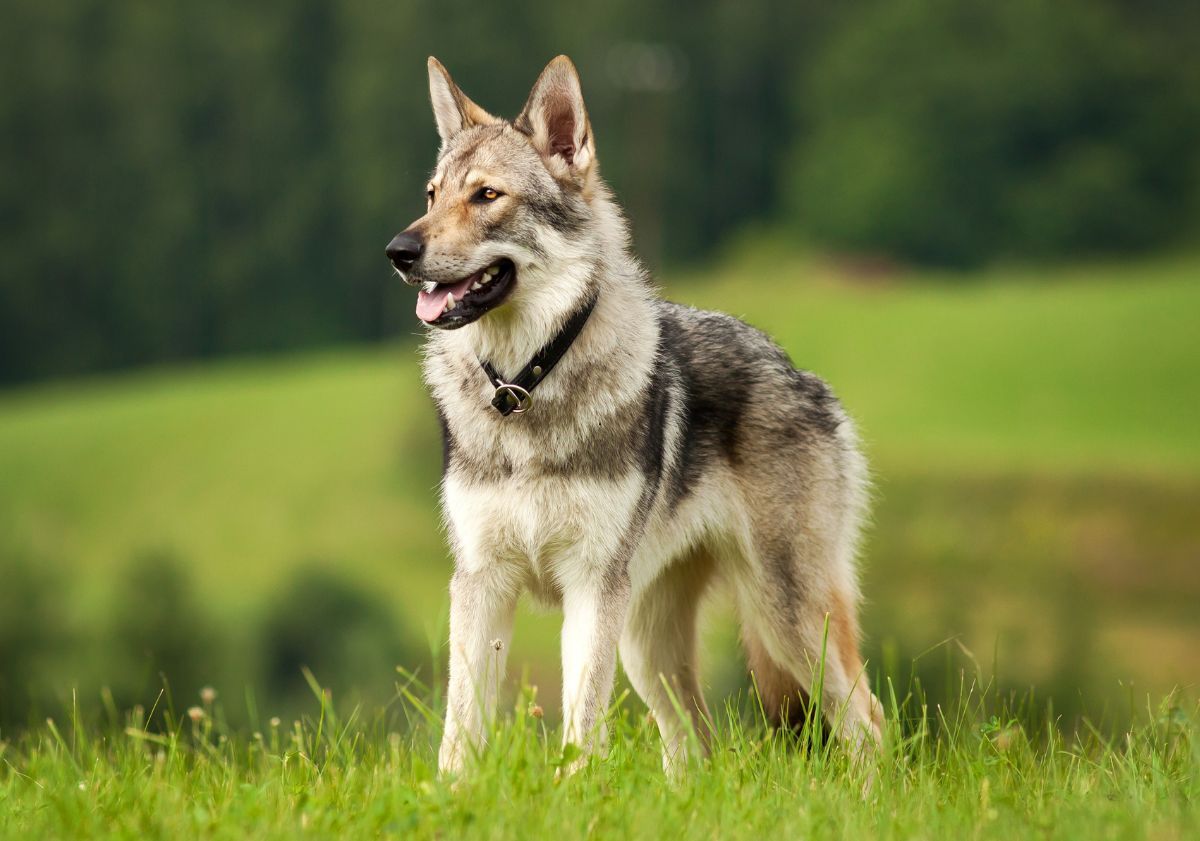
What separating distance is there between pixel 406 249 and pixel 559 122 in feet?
2.68

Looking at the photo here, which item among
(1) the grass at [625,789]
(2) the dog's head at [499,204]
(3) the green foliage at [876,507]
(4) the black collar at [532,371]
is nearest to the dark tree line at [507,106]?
(3) the green foliage at [876,507]

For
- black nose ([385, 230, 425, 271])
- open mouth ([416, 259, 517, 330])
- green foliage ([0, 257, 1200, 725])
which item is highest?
black nose ([385, 230, 425, 271])

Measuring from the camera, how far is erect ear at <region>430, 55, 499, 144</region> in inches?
193

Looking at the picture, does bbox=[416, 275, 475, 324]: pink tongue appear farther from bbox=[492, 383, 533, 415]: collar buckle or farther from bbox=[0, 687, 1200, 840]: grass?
bbox=[0, 687, 1200, 840]: grass

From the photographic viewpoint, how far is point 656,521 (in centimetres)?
484

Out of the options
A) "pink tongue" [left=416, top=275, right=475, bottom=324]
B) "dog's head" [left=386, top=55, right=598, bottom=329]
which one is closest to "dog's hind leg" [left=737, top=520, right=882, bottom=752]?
"dog's head" [left=386, top=55, right=598, bottom=329]

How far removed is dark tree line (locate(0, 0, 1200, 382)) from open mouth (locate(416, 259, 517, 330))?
149 feet

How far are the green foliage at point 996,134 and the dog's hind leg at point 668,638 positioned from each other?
161 feet

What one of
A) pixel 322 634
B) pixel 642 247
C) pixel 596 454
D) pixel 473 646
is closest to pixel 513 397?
pixel 596 454

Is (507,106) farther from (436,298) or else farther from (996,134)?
(436,298)

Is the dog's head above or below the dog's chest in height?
above

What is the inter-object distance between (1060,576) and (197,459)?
2623 cm

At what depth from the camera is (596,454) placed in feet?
15.0

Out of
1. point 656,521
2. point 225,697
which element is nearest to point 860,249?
point 225,697
